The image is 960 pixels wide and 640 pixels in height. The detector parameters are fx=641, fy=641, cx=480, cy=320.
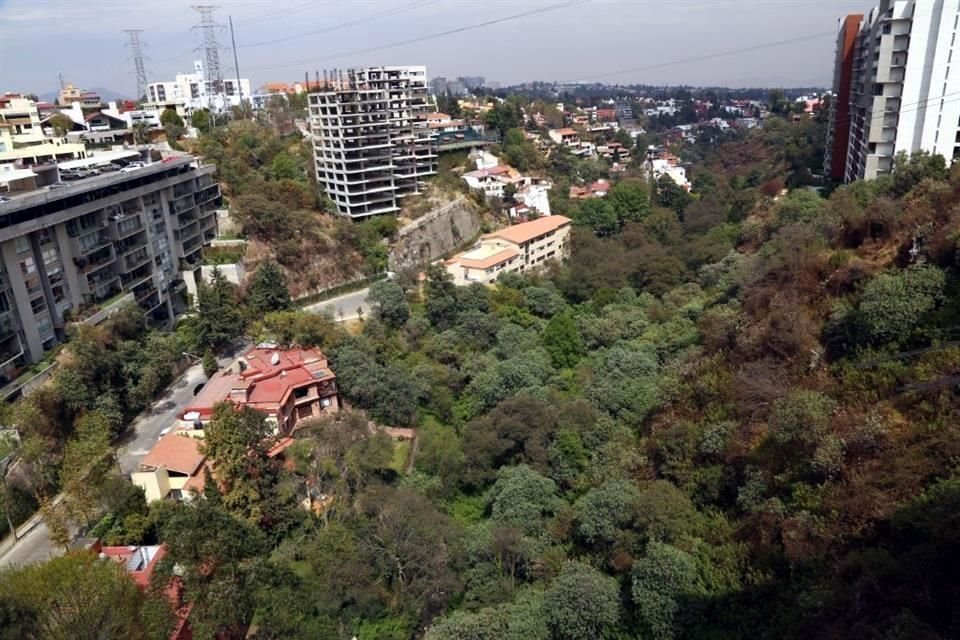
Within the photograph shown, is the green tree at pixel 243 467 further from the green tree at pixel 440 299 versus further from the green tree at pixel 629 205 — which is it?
the green tree at pixel 629 205

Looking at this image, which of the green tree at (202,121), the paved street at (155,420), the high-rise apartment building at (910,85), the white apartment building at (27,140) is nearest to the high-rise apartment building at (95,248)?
the paved street at (155,420)

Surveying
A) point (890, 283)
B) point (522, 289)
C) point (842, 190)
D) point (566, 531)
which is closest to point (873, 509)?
point (890, 283)

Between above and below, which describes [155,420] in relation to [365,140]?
below

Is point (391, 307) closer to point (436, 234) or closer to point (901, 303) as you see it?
point (436, 234)

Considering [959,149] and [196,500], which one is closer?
[196,500]

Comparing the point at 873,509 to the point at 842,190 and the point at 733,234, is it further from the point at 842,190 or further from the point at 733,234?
the point at 733,234

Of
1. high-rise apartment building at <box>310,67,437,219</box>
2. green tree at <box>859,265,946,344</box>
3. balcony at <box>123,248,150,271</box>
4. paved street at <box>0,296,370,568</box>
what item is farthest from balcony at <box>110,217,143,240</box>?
green tree at <box>859,265,946,344</box>

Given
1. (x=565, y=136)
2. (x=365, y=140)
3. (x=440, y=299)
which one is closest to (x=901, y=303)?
(x=440, y=299)
